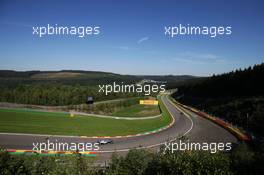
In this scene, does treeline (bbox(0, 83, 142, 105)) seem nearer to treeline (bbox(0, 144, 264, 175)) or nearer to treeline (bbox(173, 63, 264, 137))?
Result: treeline (bbox(173, 63, 264, 137))

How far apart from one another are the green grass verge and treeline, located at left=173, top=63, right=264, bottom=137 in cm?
1562

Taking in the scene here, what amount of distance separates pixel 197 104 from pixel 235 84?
12683 millimetres

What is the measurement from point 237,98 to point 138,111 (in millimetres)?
27821

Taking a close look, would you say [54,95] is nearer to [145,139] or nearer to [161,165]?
[145,139]

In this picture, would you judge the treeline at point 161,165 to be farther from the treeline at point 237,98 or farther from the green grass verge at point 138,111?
the green grass verge at point 138,111

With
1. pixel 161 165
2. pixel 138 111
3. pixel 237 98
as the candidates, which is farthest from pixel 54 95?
pixel 161 165

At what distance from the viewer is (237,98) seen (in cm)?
6212

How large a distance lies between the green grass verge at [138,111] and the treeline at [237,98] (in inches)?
615

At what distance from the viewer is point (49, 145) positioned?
26.6m

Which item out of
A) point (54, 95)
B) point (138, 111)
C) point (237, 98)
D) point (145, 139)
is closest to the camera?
point (145, 139)

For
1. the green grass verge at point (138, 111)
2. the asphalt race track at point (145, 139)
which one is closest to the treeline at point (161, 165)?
the asphalt race track at point (145, 139)

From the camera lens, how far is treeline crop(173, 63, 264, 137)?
4331cm

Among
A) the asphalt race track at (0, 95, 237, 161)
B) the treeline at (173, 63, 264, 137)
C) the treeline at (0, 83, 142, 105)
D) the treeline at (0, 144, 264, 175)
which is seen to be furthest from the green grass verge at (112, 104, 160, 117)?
the treeline at (0, 144, 264, 175)

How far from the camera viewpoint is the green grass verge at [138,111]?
167 feet
